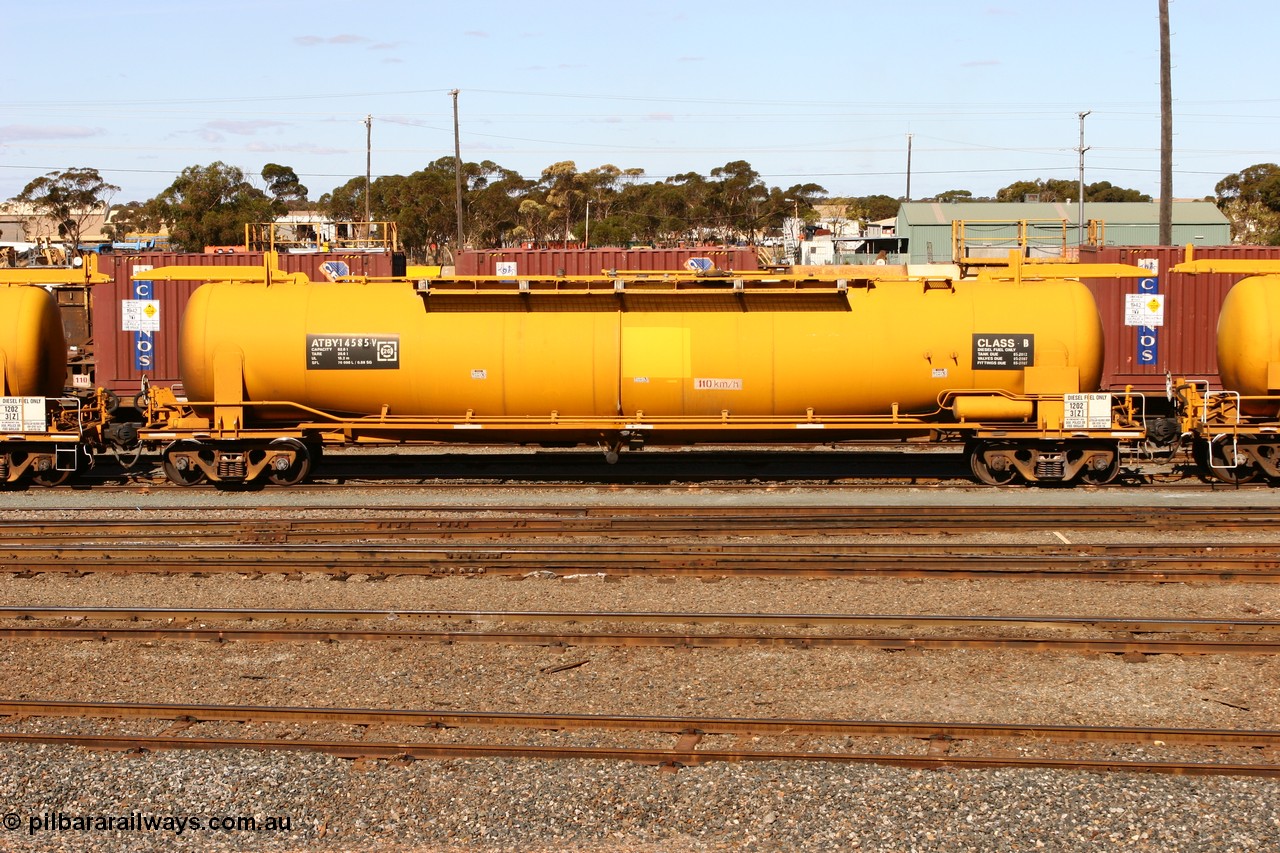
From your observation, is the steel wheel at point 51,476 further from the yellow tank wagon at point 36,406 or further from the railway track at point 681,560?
the railway track at point 681,560

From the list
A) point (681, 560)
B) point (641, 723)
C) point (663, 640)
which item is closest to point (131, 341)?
point (681, 560)

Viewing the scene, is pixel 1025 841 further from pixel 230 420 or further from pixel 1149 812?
pixel 230 420

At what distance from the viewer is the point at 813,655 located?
365 inches

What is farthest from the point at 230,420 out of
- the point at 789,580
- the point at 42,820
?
the point at 42,820

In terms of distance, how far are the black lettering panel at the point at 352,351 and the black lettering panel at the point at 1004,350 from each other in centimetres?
854

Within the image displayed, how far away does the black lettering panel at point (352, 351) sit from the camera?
16625 mm

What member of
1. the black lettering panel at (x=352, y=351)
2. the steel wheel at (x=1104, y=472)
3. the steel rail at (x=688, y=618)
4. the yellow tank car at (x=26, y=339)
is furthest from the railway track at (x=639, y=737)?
the yellow tank car at (x=26, y=339)

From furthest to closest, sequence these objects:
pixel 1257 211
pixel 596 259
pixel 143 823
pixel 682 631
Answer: pixel 1257 211 < pixel 596 259 < pixel 682 631 < pixel 143 823

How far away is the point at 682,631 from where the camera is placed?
989 cm

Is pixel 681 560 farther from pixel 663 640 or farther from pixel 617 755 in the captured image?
pixel 617 755

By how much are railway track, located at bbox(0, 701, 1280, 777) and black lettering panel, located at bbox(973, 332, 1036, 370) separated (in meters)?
9.58

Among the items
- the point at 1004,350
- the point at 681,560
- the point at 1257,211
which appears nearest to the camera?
the point at 681,560

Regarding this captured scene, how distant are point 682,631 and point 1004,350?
876 cm

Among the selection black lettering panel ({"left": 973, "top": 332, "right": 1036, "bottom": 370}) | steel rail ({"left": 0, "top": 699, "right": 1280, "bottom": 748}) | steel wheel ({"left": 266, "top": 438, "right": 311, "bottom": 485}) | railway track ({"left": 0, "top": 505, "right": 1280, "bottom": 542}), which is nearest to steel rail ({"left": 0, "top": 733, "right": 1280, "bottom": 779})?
steel rail ({"left": 0, "top": 699, "right": 1280, "bottom": 748})
